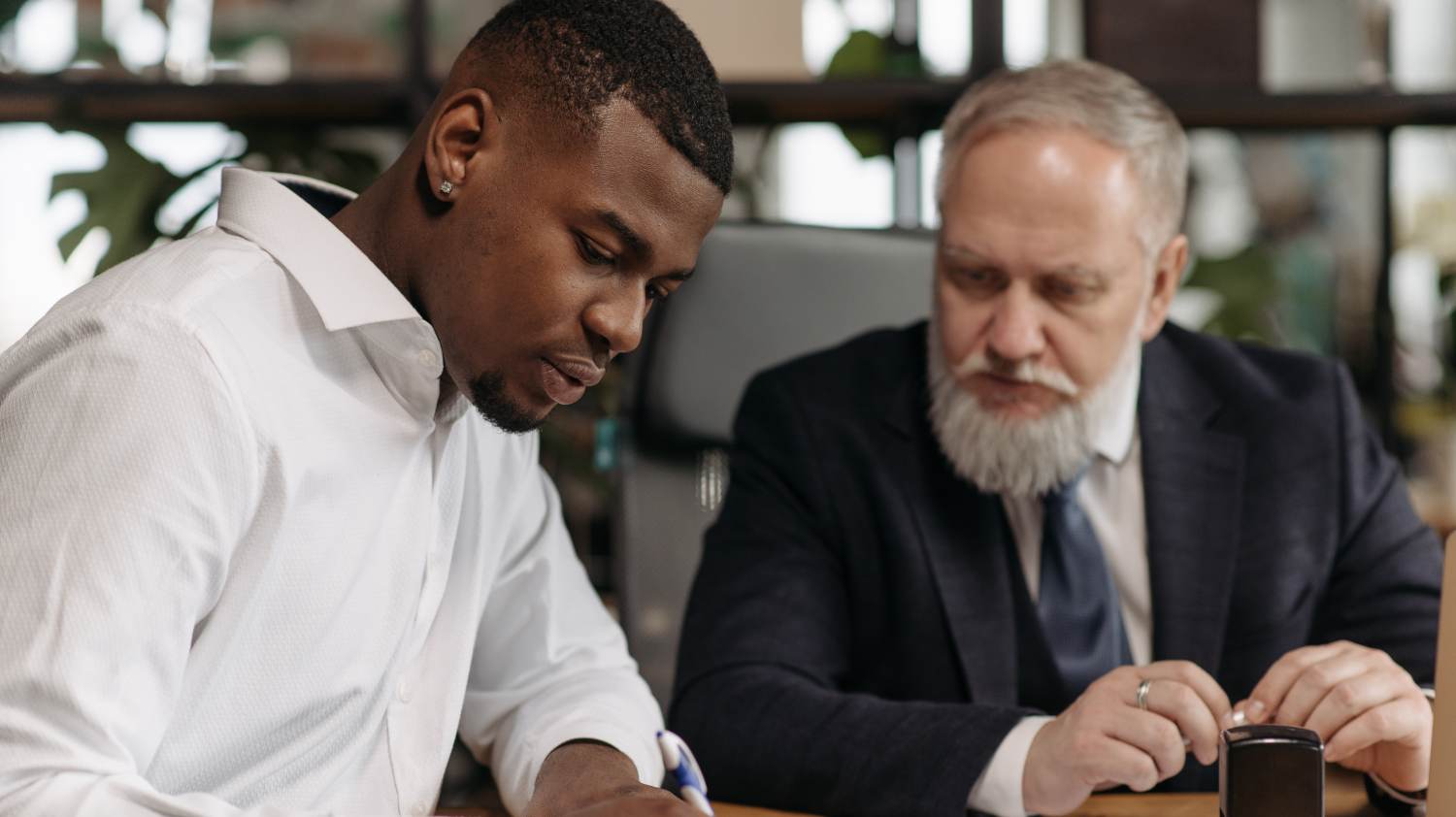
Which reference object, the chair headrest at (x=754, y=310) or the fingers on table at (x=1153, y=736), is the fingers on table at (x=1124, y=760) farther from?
the chair headrest at (x=754, y=310)

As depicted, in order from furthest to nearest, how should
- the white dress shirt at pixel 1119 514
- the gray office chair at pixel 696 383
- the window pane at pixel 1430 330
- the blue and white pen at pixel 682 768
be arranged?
the window pane at pixel 1430 330
the gray office chair at pixel 696 383
the white dress shirt at pixel 1119 514
the blue and white pen at pixel 682 768

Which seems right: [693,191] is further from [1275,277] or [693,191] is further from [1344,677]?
[1275,277]

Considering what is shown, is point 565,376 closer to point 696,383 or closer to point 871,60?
point 696,383

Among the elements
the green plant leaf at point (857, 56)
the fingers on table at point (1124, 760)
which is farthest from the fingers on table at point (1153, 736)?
the green plant leaf at point (857, 56)

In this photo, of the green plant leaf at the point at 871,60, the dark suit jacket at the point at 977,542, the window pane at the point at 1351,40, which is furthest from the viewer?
the window pane at the point at 1351,40

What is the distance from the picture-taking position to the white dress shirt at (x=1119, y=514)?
1596mm

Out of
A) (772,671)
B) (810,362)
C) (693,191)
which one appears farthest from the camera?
(810,362)

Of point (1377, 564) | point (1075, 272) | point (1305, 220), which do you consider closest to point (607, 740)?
point (1075, 272)

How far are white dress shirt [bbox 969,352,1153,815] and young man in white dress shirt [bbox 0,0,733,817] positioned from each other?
2.07 feet

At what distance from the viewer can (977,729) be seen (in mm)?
1204

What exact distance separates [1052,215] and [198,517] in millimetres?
971

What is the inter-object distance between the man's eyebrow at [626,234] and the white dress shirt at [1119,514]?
2.54 ft

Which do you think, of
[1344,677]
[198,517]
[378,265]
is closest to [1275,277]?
[1344,677]

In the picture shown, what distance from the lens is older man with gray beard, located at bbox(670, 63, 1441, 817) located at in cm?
150
